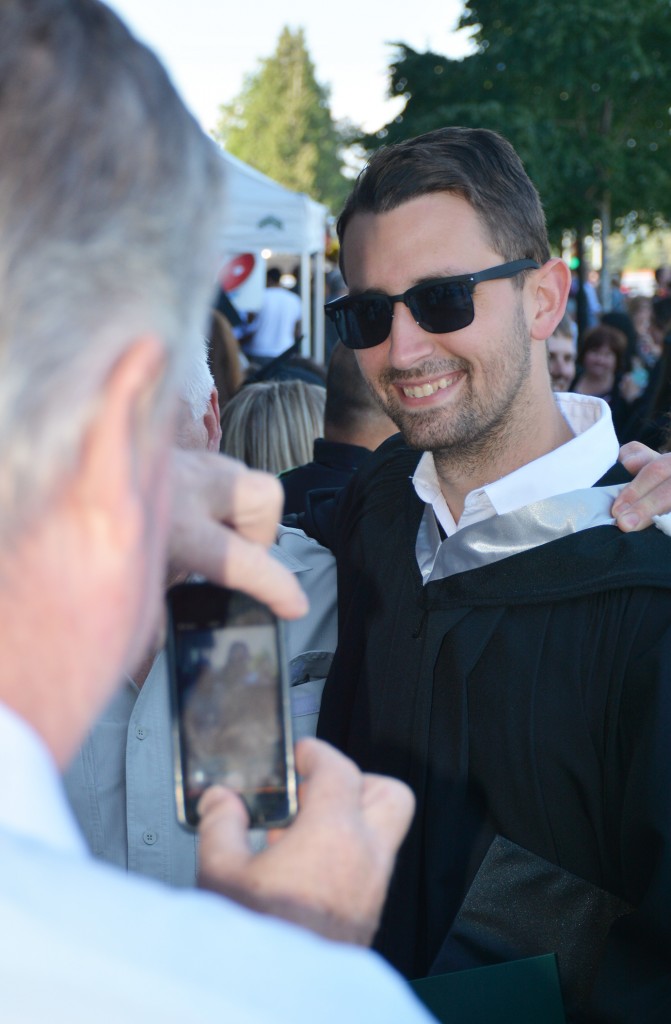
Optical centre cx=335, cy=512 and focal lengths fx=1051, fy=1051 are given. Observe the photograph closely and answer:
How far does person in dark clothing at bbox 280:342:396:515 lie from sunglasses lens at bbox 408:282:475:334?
5.47 ft

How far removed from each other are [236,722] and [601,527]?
1080 millimetres

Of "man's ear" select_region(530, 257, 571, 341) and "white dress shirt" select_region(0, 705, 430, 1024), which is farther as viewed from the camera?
"man's ear" select_region(530, 257, 571, 341)

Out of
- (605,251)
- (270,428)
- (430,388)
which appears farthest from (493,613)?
(605,251)

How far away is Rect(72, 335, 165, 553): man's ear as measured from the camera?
29.3 inches

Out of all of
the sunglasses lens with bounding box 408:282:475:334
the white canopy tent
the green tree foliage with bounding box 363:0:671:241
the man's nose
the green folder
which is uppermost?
the green tree foliage with bounding box 363:0:671:241

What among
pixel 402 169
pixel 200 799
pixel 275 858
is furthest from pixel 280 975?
pixel 402 169

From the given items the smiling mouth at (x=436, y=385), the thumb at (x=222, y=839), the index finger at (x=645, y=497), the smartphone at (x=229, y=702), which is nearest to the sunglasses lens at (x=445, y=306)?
the smiling mouth at (x=436, y=385)

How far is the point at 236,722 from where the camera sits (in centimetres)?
112

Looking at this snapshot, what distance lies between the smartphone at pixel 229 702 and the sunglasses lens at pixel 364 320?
1362 millimetres

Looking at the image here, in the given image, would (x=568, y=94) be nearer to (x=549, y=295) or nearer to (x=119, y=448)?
(x=549, y=295)

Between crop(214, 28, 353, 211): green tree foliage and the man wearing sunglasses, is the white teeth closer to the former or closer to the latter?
the man wearing sunglasses

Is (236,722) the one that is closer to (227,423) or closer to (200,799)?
(200,799)

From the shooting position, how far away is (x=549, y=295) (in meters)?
2.49

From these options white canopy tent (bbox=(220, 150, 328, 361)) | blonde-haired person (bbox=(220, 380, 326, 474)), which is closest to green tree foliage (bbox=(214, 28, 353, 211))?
white canopy tent (bbox=(220, 150, 328, 361))
